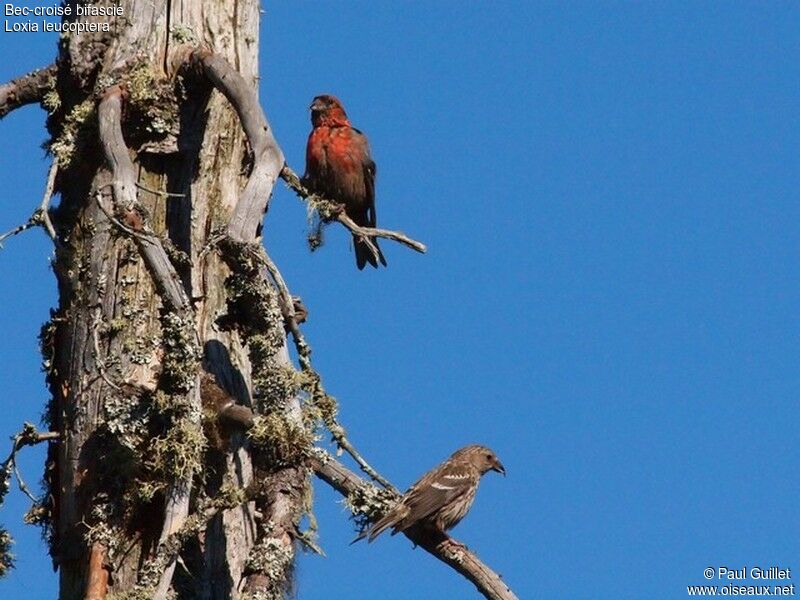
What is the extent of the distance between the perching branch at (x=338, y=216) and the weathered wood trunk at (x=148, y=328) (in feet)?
1.72

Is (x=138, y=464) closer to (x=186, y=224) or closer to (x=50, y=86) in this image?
(x=186, y=224)

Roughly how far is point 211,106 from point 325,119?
12.3 feet

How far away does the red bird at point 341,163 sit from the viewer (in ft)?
30.8

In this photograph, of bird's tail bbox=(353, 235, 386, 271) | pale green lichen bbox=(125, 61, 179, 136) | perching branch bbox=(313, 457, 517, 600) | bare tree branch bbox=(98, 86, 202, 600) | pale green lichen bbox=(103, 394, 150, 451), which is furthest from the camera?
bird's tail bbox=(353, 235, 386, 271)

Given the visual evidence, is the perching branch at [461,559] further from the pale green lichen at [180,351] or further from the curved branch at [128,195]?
the curved branch at [128,195]

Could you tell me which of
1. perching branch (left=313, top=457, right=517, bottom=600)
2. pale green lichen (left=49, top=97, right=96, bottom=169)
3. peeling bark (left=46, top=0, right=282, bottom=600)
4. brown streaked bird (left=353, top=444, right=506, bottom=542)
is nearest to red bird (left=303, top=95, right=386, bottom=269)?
brown streaked bird (left=353, top=444, right=506, bottom=542)

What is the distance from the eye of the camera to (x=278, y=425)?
5.12 meters

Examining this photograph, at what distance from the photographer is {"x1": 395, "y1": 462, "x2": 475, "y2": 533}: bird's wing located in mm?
6648

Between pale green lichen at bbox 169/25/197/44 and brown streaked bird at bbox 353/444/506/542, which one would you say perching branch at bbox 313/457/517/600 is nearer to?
brown streaked bird at bbox 353/444/506/542

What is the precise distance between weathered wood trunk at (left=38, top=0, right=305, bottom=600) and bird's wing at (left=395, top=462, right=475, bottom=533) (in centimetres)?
119

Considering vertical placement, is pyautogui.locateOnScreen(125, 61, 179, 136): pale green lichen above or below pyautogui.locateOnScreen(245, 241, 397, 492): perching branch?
above

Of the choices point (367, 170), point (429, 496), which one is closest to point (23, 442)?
point (429, 496)

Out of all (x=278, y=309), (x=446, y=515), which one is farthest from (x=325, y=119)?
(x=278, y=309)

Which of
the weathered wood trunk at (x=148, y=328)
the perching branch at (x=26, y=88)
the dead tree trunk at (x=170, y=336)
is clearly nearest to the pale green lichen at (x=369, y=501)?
the dead tree trunk at (x=170, y=336)
